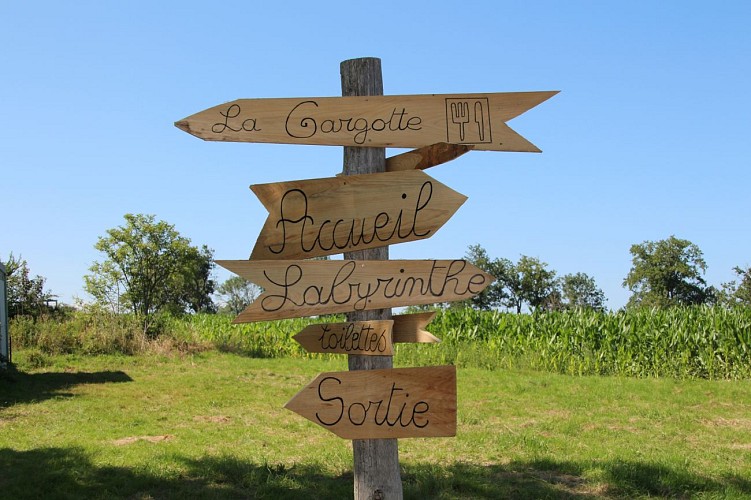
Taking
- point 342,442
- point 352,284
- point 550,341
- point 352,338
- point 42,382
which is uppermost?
point 352,284

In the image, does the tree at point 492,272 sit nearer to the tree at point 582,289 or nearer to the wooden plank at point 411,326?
the tree at point 582,289

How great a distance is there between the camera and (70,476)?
20.7 feet

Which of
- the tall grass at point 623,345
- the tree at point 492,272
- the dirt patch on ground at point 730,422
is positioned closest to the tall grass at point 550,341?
the tall grass at point 623,345

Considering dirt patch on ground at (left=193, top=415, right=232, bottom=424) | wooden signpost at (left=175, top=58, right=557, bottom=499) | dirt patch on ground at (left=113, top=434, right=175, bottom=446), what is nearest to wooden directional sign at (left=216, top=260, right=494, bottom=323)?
wooden signpost at (left=175, top=58, right=557, bottom=499)

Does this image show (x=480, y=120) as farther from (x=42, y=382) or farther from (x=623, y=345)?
(x=623, y=345)

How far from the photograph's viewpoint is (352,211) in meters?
3.61

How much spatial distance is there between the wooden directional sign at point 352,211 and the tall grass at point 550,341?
40.5ft

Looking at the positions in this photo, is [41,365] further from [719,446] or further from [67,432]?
[719,446]

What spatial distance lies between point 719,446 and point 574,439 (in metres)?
1.76

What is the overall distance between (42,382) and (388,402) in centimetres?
1185

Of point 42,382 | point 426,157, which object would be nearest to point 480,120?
point 426,157

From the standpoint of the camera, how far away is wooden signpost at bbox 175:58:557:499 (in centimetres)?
351

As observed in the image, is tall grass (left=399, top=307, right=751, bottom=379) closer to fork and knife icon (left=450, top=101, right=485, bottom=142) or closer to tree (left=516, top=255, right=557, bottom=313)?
fork and knife icon (left=450, top=101, right=485, bottom=142)

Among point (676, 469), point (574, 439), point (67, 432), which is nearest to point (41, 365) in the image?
point (67, 432)
